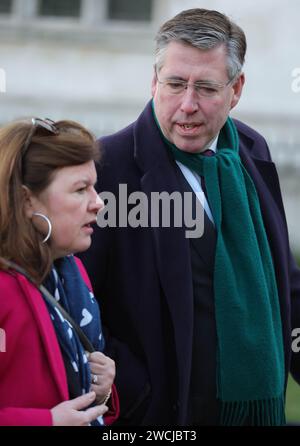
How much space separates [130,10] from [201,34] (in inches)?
418

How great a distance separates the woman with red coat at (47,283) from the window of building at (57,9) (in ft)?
36.2

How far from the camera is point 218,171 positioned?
383 cm

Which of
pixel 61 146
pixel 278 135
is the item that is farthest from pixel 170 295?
pixel 278 135

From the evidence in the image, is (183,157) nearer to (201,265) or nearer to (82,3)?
(201,265)

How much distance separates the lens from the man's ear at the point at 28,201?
310cm

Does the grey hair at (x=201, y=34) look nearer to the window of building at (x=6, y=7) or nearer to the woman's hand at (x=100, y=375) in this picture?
the woman's hand at (x=100, y=375)

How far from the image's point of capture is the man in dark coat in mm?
3703

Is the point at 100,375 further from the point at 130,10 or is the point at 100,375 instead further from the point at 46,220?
the point at 130,10

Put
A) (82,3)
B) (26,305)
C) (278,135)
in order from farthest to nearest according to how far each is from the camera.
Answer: (82,3)
(278,135)
(26,305)

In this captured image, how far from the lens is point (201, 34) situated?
12.3ft

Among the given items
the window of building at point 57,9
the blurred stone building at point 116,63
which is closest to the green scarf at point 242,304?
the blurred stone building at point 116,63

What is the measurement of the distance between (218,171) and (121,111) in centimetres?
950

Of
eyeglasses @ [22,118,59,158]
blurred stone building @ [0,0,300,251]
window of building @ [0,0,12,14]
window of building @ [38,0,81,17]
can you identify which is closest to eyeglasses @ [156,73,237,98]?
eyeglasses @ [22,118,59,158]

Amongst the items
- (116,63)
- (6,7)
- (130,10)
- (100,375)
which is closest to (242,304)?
(100,375)
